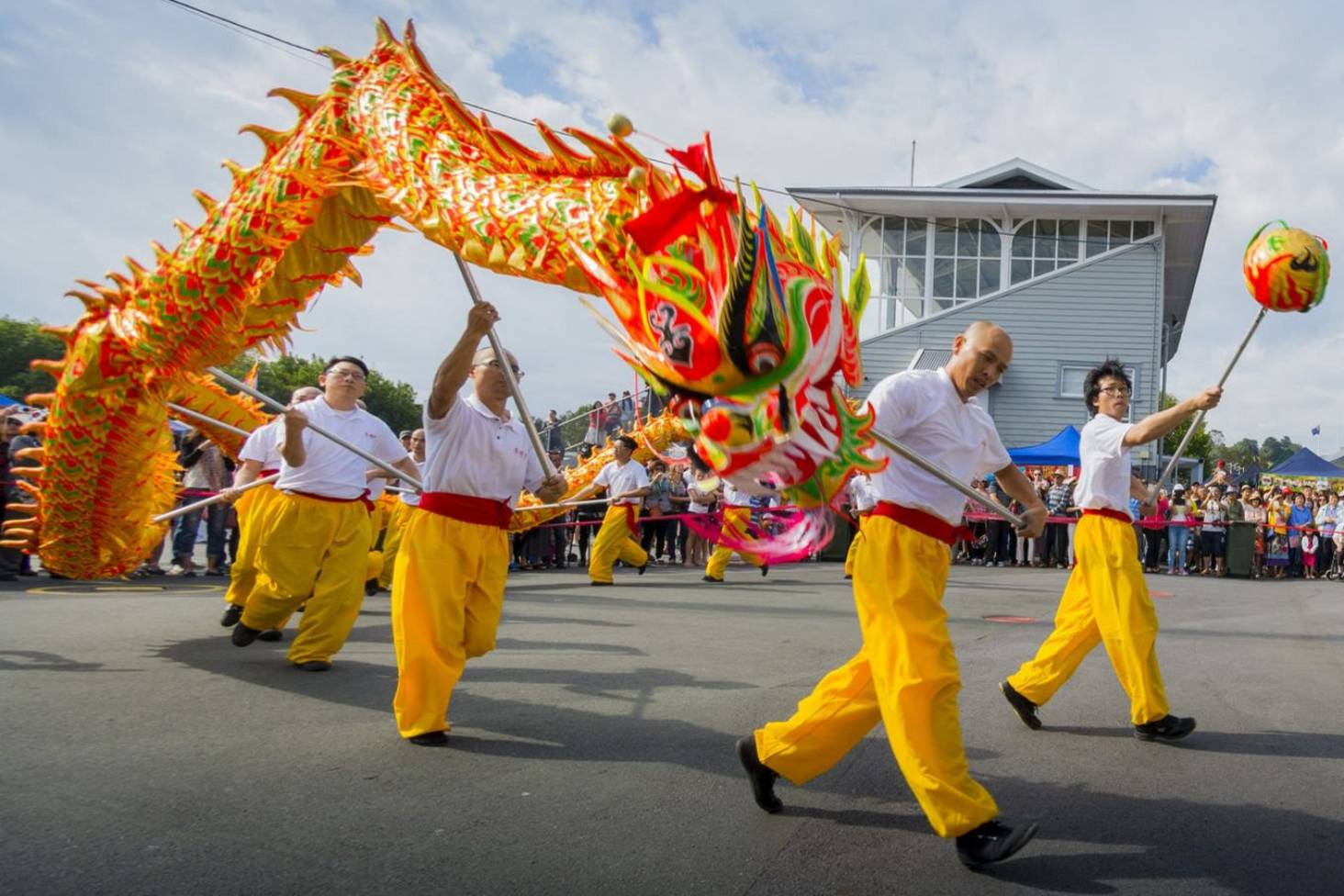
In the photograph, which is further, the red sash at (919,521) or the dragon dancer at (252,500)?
the dragon dancer at (252,500)

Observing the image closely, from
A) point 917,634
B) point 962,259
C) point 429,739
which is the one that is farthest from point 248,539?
point 962,259

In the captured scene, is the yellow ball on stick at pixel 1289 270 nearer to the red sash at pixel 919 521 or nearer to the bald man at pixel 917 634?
the bald man at pixel 917 634

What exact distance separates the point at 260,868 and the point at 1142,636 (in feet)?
13.1

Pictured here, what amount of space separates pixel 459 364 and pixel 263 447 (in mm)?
3581

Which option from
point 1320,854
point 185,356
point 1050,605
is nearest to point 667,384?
point 1320,854

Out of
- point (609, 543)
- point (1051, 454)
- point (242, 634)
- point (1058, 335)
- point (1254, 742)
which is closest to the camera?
point (1254, 742)

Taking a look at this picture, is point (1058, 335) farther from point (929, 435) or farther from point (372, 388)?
point (372, 388)

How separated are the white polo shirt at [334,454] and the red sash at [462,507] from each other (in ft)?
6.26

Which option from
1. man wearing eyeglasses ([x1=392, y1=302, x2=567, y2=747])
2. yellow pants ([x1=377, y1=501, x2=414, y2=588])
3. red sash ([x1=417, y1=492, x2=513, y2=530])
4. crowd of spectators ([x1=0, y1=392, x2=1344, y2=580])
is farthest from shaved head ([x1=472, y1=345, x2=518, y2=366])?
crowd of spectators ([x1=0, y1=392, x2=1344, y2=580])

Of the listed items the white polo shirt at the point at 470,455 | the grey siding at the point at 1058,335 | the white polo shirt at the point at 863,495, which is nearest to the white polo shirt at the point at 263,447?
the white polo shirt at the point at 470,455

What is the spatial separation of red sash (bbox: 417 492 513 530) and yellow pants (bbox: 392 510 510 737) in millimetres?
26

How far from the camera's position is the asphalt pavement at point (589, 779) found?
316cm

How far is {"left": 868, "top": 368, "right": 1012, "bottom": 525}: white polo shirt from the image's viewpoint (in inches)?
143

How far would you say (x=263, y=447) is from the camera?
728 centimetres
